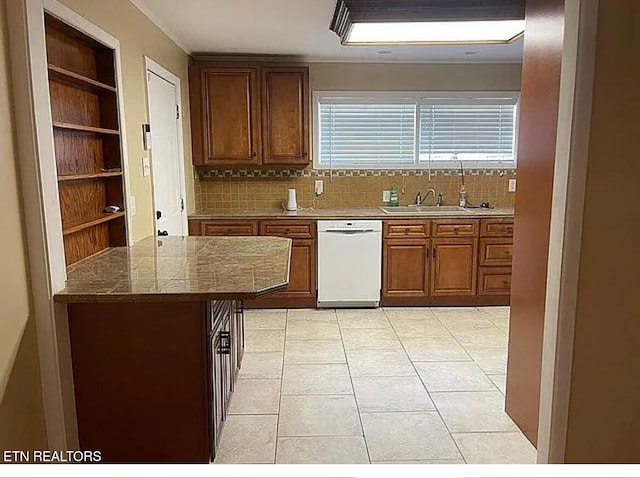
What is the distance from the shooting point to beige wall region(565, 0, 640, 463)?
165 centimetres

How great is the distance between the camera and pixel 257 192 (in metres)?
4.96

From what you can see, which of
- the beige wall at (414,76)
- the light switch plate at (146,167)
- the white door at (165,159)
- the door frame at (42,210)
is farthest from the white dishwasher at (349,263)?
the door frame at (42,210)

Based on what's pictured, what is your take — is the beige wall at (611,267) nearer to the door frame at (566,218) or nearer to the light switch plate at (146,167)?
the door frame at (566,218)

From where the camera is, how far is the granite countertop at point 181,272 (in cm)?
189

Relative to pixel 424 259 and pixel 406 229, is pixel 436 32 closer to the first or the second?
pixel 406 229

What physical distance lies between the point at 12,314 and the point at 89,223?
82 cm

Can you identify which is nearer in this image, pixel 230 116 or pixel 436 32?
pixel 436 32

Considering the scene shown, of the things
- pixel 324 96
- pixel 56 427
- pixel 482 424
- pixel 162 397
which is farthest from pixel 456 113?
pixel 56 427

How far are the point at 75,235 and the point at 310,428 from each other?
1.52m

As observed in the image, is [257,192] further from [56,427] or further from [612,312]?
[612,312]

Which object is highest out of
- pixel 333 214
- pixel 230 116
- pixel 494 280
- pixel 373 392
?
pixel 230 116

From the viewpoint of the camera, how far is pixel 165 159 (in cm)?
369

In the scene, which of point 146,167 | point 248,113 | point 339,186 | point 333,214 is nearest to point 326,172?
point 339,186

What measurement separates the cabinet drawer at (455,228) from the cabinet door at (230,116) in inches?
69.7
